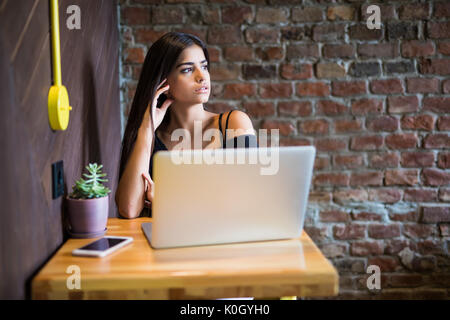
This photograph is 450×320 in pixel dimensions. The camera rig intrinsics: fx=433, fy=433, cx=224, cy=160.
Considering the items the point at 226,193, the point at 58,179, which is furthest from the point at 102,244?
the point at 226,193

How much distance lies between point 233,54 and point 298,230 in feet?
4.30

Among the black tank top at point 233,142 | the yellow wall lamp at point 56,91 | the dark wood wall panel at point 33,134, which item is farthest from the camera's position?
the black tank top at point 233,142

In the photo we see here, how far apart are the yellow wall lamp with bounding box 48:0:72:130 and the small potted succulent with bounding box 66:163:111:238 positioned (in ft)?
0.56

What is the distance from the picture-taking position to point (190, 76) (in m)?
1.75

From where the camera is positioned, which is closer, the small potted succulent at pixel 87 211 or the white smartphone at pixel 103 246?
the white smartphone at pixel 103 246

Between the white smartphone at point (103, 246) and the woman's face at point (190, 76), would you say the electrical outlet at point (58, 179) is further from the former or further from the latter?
the woman's face at point (190, 76)

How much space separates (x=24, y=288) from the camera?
945 mm

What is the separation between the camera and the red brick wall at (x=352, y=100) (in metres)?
2.20

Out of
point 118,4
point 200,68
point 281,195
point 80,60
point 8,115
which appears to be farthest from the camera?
point 118,4

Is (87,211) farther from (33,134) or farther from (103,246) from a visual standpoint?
(33,134)

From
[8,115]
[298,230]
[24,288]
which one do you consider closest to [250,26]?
[298,230]
